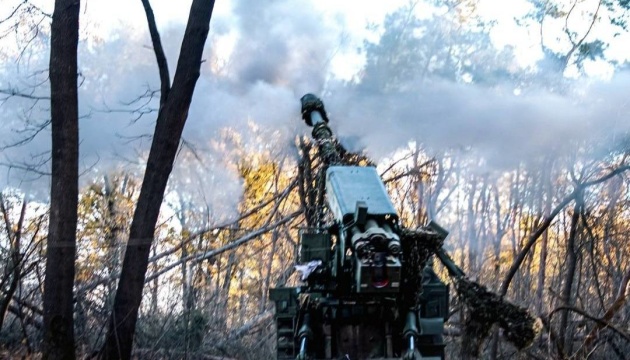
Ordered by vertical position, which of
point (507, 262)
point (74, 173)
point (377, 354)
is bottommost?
point (377, 354)

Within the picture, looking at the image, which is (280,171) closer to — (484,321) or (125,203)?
(125,203)

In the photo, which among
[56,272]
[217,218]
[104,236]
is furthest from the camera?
[217,218]

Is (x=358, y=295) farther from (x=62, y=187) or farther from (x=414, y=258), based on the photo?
(x=62, y=187)

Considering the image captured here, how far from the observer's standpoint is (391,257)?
891cm

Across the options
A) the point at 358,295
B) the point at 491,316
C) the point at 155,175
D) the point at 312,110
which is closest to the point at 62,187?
the point at 155,175

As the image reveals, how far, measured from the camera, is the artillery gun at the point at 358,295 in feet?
31.5

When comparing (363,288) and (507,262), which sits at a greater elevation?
(507,262)

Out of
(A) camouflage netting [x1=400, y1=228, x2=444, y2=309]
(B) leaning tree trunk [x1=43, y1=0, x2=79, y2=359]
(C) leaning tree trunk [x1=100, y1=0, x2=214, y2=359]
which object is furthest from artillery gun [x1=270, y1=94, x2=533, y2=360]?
(B) leaning tree trunk [x1=43, y1=0, x2=79, y2=359]

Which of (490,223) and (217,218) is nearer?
(217,218)

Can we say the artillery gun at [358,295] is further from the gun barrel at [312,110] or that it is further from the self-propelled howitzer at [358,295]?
the gun barrel at [312,110]

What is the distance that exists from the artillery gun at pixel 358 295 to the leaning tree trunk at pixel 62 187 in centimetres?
281

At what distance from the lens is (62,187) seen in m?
10.0

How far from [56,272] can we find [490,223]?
23.2 metres

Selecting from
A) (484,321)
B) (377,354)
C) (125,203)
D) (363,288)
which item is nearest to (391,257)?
(363,288)
